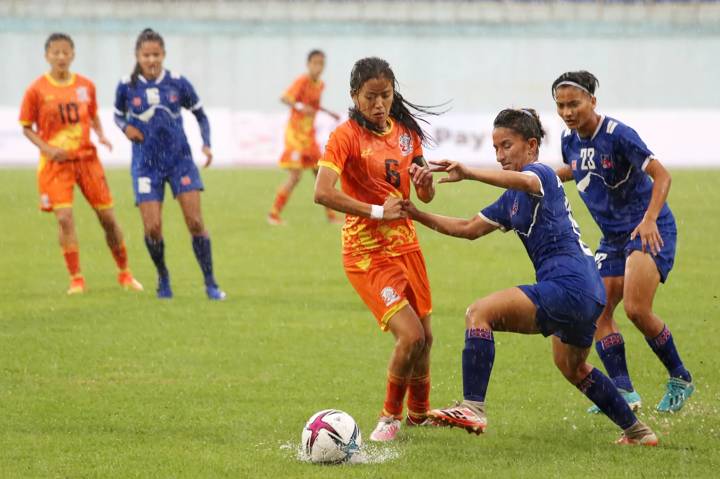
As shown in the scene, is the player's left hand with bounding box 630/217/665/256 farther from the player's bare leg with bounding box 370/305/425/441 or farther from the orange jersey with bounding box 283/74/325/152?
the orange jersey with bounding box 283/74/325/152

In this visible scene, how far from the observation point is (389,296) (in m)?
6.46

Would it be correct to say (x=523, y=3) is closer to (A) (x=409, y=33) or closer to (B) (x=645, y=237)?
(A) (x=409, y=33)

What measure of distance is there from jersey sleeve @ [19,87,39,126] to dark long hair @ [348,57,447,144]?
6.23 metres

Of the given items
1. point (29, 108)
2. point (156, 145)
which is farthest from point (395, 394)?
point (29, 108)

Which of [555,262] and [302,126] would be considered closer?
[555,262]

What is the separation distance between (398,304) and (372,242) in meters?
0.39

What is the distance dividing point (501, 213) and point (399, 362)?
992 millimetres

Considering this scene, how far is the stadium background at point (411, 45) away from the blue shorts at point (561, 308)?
97.8 ft

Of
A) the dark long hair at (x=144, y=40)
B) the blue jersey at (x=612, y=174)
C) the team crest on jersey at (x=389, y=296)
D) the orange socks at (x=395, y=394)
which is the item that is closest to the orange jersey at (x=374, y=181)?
the team crest on jersey at (x=389, y=296)

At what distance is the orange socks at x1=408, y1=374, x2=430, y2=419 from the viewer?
6.83m

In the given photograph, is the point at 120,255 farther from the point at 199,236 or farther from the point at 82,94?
the point at 82,94

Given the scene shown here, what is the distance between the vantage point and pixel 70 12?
118 feet

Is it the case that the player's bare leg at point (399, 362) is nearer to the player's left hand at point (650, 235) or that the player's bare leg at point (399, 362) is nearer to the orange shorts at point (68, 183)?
the player's left hand at point (650, 235)

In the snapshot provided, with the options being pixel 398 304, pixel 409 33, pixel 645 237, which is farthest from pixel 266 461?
pixel 409 33
